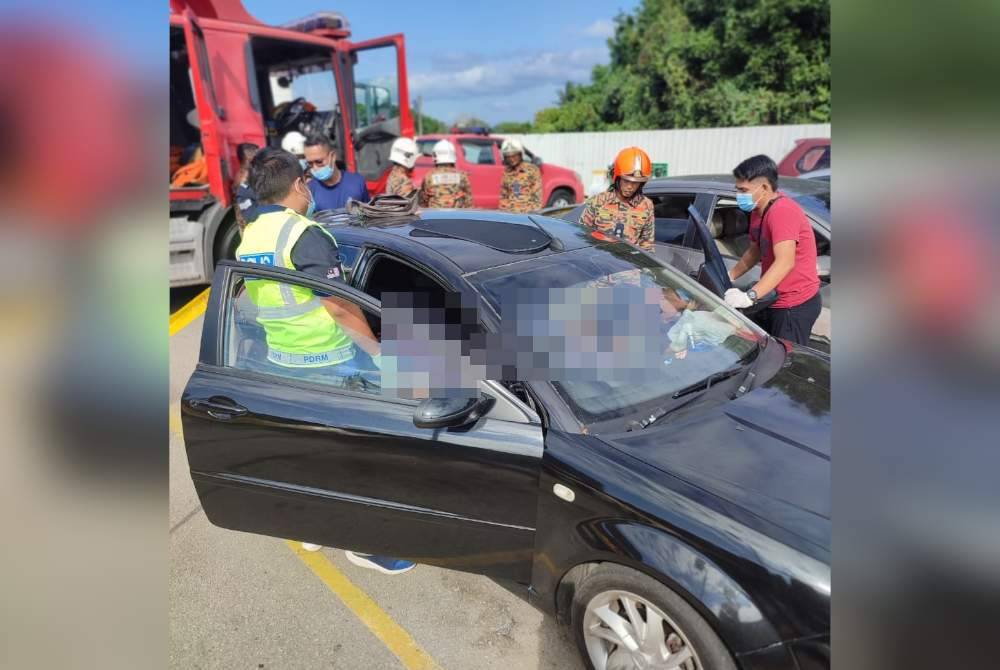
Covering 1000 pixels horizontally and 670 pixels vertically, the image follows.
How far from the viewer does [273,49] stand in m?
7.83

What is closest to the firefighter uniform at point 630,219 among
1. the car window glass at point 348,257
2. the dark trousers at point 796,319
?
the dark trousers at point 796,319

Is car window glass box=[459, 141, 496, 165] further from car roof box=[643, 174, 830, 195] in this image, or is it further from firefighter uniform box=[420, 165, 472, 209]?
car roof box=[643, 174, 830, 195]

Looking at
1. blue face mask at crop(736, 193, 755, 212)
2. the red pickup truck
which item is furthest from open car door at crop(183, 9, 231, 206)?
blue face mask at crop(736, 193, 755, 212)

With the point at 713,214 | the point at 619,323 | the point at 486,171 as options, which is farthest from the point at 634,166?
the point at 486,171

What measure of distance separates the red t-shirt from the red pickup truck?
8370 millimetres

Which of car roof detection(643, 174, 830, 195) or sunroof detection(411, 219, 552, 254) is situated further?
car roof detection(643, 174, 830, 195)

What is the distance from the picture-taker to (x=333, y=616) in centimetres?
257

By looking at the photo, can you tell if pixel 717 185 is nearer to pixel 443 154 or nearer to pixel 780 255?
pixel 780 255

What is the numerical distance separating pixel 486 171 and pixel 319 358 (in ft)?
Answer: 33.9

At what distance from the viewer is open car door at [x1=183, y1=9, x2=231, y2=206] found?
6.49m
